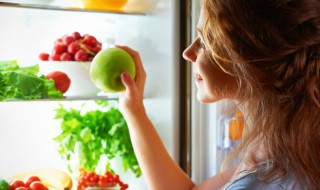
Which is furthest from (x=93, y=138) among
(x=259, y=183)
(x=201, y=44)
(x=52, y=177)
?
(x=259, y=183)

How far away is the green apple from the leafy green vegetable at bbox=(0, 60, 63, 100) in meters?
0.15

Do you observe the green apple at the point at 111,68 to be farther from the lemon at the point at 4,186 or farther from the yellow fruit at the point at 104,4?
the lemon at the point at 4,186

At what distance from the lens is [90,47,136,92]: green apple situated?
1.30 metres

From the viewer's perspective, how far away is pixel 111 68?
4.28ft

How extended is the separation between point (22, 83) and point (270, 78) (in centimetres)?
75

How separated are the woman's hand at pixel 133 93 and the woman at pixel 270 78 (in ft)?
1.12

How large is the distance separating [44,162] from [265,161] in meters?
0.95

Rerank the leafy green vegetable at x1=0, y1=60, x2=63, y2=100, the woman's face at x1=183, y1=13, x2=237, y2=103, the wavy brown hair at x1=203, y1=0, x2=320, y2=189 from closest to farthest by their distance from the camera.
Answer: the wavy brown hair at x1=203, y1=0, x2=320, y2=189 < the woman's face at x1=183, y1=13, x2=237, y2=103 < the leafy green vegetable at x1=0, y1=60, x2=63, y2=100

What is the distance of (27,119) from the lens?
5.22ft

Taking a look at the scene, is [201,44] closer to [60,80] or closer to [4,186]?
[60,80]

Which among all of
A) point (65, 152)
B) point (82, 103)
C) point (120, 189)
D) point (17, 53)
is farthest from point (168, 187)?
point (17, 53)

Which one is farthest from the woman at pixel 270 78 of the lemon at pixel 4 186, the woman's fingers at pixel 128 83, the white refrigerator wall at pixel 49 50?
the lemon at pixel 4 186

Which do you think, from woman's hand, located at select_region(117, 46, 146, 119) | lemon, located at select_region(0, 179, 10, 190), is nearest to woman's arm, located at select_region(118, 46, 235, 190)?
woman's hand, located at select_region(117, 46, 146, 119)

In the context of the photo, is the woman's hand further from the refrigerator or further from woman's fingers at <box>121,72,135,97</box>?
the refrigerator
